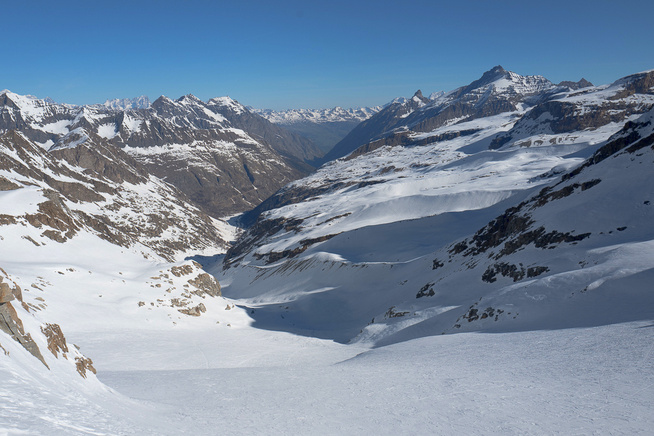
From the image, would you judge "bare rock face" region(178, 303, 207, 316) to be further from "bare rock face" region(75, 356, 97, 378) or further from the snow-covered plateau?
"bare rock face" region(75, 356, 97, 378)

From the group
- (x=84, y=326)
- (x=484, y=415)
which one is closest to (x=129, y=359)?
(x=84, y=326)

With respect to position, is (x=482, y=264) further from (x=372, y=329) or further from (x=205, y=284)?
(x=205, y=284)

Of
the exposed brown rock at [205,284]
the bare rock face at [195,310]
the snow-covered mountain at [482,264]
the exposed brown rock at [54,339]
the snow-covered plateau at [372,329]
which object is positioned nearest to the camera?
the snow-covered plateau at [372,329]

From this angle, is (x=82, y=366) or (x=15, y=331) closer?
(x=15, y=331)

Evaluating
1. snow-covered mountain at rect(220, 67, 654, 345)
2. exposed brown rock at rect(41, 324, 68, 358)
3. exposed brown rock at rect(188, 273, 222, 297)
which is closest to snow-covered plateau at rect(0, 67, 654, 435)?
exposed brown rock at rect(41, 324, 68, 358)

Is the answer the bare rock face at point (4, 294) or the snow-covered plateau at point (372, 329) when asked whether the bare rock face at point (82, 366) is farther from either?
the bare rock face at point (4, 294)

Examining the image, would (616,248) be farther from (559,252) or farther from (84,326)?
(84,326)

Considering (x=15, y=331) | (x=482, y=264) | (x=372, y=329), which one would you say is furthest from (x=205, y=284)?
(x=15, y=331)

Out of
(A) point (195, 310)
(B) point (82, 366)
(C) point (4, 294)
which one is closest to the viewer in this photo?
(C) point (4, 294)

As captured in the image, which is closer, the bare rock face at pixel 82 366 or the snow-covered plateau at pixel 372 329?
the snow-covered plateau at pixel 372 329

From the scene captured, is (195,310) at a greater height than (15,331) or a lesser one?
lesser

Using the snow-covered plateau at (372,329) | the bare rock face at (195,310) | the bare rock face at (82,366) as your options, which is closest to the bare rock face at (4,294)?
Answer: the snow-covered plateau at (372,329)
